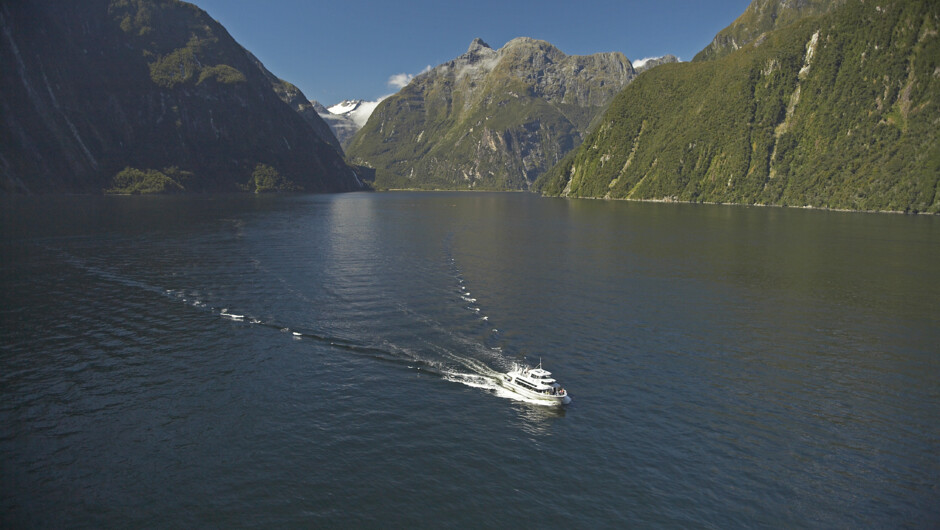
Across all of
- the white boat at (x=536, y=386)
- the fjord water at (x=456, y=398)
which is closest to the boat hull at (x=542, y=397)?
the white boat at (x=536, y=386)

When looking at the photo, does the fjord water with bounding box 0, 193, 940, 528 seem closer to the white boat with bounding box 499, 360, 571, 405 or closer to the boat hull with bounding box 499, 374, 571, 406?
the boat hull with bounding box 499, 374, 571, 406

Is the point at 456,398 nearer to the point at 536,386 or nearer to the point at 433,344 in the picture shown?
the point at 536,386

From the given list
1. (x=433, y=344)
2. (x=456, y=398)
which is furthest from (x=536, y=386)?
(x=433, y=344)

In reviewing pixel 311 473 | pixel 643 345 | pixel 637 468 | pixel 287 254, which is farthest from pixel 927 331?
pixel 287 254

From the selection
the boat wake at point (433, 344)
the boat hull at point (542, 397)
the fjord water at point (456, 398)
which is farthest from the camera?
the boat wake at point (433, 344)

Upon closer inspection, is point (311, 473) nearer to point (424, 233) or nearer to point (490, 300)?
point (490, 300)

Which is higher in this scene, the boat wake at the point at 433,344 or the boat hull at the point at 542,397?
the boat wake at the point at 433,344

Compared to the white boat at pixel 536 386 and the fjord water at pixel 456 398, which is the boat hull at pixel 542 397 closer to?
the white boat at pixel 536 386
